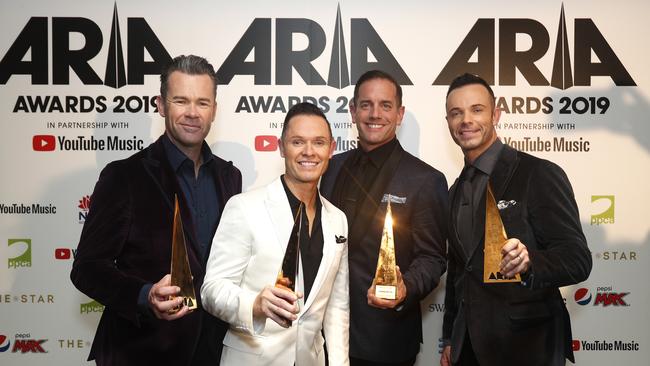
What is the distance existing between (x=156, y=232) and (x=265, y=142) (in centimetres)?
132

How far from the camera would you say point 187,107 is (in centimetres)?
280

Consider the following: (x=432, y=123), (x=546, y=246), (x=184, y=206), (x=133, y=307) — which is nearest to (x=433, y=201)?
(x=546, y=246)

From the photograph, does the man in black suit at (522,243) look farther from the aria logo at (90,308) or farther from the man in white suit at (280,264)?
the aria logo at (90,308)

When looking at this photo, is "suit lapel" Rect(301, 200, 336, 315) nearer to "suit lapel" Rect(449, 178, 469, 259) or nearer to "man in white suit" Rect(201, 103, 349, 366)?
"man in white suit" Rect(201, 103, 349, 366)

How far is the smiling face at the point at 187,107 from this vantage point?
2795 millimetres

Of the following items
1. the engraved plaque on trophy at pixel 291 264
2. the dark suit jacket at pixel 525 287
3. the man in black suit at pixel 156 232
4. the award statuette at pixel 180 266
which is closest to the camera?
the engraved plaque on trophy at pixel 291 264

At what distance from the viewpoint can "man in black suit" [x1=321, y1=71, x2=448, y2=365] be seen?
9.66ft

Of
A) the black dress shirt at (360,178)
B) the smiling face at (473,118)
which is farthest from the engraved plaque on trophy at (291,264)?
the smiling face at (473,118)

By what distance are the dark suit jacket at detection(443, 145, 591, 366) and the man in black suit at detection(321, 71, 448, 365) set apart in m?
0.24

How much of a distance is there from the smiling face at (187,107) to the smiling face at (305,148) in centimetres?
48

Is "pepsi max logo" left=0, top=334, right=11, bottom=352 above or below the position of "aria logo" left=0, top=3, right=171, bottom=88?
below

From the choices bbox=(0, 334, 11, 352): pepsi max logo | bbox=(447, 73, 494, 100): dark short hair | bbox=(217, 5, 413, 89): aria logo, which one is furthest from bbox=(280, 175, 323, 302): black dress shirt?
bbox=(0, 334, 11, 352): pepsi max logo

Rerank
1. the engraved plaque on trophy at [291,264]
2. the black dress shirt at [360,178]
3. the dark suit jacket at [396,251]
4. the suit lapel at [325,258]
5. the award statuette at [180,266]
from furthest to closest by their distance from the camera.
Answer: the black dress shirt at [360,178] < the dark suit jacket at [396,251] < the suit lapel at [325,258] < the award statuette at [180,266] < the engraved plaque on trophy at [291,264]

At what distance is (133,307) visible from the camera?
2506mm
